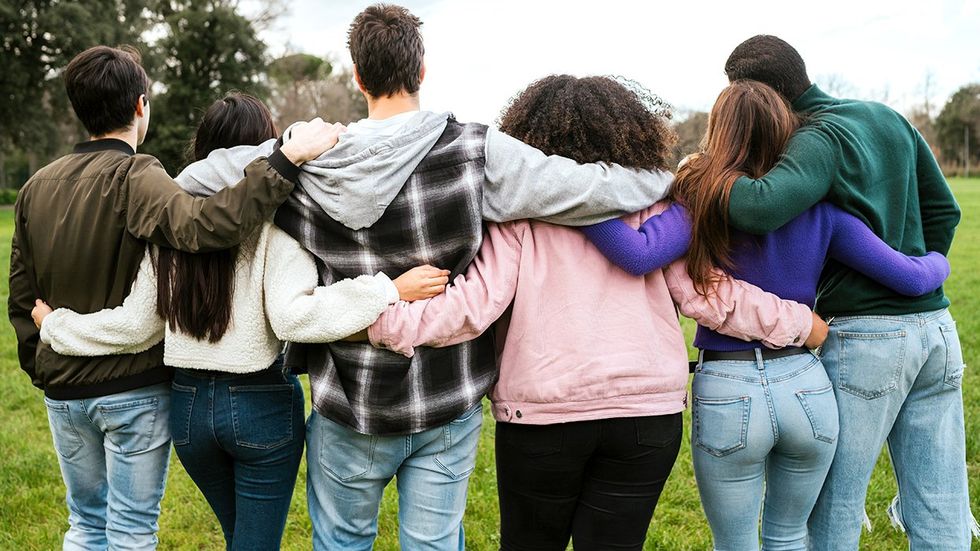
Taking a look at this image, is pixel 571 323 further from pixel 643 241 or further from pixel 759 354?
pixel 759 354

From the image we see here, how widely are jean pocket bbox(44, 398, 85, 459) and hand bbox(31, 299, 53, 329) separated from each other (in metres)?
0.26

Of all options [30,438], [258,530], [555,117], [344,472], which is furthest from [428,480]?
[30,438]

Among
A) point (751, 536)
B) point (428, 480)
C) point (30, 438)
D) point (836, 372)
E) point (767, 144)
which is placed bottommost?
point (30, 438)

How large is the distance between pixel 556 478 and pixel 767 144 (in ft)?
3.73

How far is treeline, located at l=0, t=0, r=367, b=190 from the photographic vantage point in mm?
27422

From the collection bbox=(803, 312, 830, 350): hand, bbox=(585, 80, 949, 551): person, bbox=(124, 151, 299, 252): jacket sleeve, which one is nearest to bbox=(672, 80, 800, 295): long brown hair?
bbox=(585, 80, 949, 551): person

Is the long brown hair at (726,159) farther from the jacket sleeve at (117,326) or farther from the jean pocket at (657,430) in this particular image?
the jacket sleeve at (117,326)

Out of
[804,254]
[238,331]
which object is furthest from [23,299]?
[804,254]

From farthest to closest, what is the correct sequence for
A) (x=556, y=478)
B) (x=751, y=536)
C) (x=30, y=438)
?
(x=30, y=438) → (x=751, y=536) → (x=556, y=478)

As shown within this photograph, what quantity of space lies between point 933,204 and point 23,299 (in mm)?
2926

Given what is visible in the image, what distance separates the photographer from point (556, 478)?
2236 millimetres

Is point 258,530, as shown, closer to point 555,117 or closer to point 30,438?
point 555,117

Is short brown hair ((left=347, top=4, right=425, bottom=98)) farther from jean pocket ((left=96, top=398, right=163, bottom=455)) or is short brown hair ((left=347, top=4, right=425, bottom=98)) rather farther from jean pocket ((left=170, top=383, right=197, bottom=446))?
jean pocket ((left=96, top=398, right=163, bottom=455))

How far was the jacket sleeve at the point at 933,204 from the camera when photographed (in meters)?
2.51
